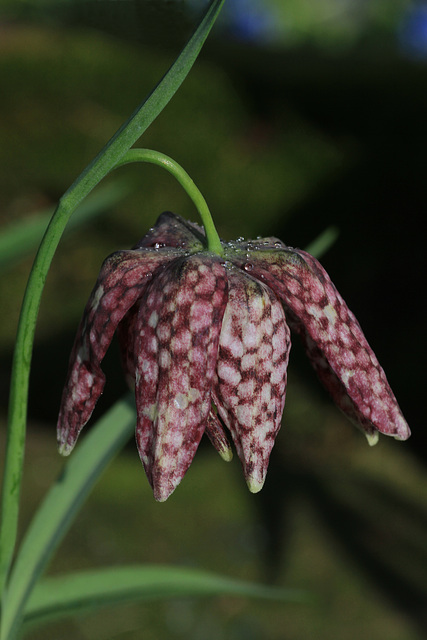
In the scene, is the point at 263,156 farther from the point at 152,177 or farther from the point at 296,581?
the point at 296,581

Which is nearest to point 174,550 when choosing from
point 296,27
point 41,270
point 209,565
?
point 209,565

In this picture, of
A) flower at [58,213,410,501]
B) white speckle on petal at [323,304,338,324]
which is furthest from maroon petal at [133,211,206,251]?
white speckle on petal at [323,304,338,324]

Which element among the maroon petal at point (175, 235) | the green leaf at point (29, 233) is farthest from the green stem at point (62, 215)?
the green leaf at point (29, 233)

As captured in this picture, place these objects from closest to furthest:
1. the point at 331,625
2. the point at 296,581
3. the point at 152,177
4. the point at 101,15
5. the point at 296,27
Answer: the point at 101,15 → the point at 331,625 → the point at 296,581 → the point at 152,177 → the point at 296,27

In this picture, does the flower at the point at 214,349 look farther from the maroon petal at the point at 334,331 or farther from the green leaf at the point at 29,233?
the green leaf at the point at 29,233

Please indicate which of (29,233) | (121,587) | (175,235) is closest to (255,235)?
(29,233)

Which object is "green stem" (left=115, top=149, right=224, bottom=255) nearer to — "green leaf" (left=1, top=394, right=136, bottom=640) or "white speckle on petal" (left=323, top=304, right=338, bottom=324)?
"white speckle on petal" (left=323, top=304, right=338, bottom=324)
